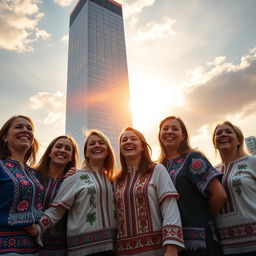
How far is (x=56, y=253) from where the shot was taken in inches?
102

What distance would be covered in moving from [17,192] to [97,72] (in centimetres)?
7402

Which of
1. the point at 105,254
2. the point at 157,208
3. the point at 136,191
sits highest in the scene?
the point at 136,191

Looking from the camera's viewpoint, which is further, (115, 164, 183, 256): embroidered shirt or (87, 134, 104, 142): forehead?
(87, 134, 104, 142): forehead

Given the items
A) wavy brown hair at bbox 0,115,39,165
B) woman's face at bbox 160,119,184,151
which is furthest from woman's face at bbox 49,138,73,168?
woman's face at bbox 160,119,184,151

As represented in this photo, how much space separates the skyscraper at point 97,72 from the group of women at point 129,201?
6061cm

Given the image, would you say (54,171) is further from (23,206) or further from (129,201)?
(129,201)

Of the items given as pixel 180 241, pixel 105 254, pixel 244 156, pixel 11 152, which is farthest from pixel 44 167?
pixel 244 156

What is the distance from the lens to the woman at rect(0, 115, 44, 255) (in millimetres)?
2061

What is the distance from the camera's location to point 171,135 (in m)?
2.99

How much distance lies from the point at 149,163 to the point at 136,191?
41 cm

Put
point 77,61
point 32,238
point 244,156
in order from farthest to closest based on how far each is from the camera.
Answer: point 77,61, point 244,156, point 32,238

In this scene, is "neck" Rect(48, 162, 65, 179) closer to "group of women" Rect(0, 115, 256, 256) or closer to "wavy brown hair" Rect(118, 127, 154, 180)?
"group of women" Rect(0, 115, 256, 256)

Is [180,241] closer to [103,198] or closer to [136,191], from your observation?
[136,191]

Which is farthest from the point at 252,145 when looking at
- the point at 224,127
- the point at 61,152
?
the point at 61,152
